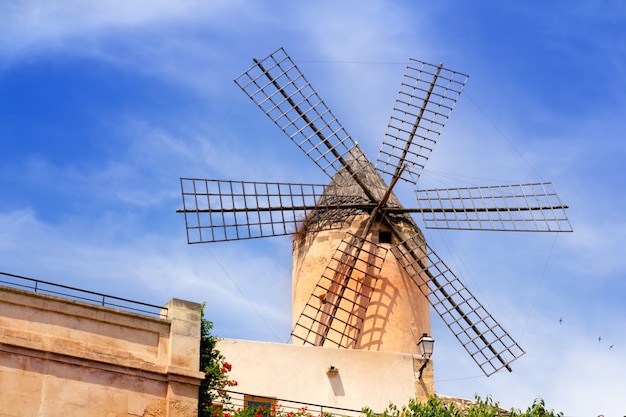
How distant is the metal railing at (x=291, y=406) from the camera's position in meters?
16.8

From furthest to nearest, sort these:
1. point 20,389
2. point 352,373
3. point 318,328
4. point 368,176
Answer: point 368,176
point 318,328
point 352,373
point 20,389

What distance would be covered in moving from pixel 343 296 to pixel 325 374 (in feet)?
7.79

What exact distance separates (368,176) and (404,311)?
265 cm

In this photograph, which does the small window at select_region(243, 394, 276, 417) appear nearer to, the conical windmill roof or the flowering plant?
the flowering plant

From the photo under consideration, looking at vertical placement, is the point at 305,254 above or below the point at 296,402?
above

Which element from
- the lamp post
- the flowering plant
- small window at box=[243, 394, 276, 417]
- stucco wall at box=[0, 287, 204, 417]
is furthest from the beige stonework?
stucco wall at box=[0, 287, 204, 417]

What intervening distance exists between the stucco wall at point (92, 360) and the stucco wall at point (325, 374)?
9.67 ft

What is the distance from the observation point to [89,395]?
1367 centimetres

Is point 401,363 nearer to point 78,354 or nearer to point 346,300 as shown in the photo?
point 346,300

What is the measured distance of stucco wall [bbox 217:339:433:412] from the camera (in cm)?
1748

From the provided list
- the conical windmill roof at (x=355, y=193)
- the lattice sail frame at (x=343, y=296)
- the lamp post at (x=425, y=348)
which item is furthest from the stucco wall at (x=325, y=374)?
the conical windmill roof at (x=355, y=193)

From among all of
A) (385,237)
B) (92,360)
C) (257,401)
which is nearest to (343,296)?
(385,237)

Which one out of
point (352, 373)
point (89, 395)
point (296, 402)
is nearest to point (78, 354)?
point (89, 395)

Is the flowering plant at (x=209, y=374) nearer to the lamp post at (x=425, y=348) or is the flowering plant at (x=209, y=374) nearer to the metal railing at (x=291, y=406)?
the metal railing at (x=291, y=406)
